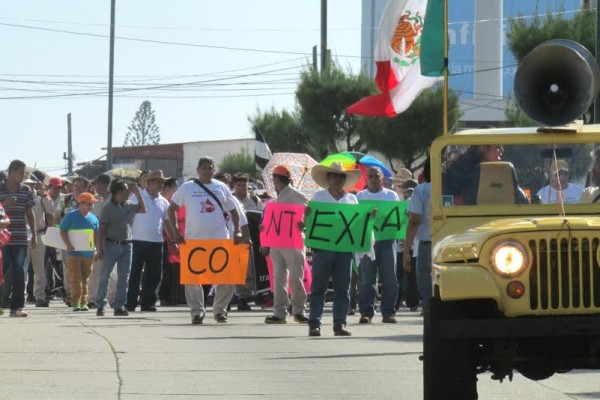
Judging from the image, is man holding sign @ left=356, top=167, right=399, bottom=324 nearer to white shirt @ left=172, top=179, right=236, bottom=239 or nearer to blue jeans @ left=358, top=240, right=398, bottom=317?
blue jeans @ left=358, top=240, right=398, bottom=317

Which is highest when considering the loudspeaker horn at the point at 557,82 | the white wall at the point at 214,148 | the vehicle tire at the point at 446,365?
the white wall at the point at 214,148

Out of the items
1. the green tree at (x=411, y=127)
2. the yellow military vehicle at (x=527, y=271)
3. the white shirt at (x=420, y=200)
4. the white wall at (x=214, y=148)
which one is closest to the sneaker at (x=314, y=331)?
the white shirt at (x=420, y=200)

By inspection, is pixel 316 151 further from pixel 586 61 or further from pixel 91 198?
pixel 586 61

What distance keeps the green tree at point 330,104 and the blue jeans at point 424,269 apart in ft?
129

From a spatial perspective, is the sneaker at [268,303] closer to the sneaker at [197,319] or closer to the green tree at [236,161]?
the sneaker at [197,319]

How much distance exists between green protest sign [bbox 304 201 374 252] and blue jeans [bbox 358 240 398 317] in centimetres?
168

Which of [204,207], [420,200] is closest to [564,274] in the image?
[420,200]

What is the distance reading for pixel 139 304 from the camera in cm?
2362

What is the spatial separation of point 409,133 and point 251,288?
31.1m

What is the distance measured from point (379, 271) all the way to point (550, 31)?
17.9m

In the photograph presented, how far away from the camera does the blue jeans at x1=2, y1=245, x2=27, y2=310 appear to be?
760 inches

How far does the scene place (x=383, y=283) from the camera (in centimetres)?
1844

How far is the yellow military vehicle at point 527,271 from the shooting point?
8.45 metres

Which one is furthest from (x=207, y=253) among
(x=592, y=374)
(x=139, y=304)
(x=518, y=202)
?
(x=518, y=202)
